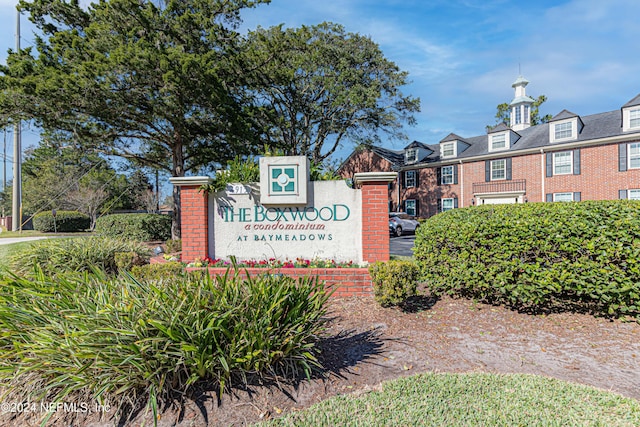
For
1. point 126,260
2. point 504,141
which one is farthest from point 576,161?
point 126,260

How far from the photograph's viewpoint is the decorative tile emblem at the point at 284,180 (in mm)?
5684

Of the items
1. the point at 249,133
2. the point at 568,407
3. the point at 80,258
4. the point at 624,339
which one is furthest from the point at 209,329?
the point at 249,133

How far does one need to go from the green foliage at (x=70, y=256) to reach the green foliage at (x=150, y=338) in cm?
287

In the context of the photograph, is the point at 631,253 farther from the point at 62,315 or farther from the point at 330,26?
the point at 330,26

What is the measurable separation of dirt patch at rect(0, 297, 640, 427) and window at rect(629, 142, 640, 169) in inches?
787

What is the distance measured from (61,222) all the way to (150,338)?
26673 mm

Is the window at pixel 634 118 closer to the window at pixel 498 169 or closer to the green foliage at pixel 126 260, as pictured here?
the window at pixel 498 169

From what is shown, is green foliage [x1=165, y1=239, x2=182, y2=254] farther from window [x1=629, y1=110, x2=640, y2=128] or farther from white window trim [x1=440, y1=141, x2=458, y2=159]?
window [x1=629, y1=110, x2=640, y2=128]

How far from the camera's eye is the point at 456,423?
7.13ft

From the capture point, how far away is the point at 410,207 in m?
27.2

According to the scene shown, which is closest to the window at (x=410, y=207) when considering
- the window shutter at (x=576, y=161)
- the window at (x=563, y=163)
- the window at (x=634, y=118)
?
the window at (x=563, y=163)

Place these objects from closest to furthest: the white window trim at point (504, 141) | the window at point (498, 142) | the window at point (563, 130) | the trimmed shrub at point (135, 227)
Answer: the trimmed shrub at point (135, 227)
the window at point (563, 130)
the white window trim at point (504, 141)
the window at point (498, 142)

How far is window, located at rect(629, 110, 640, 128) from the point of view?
700 inches

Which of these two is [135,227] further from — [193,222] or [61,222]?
[61,222]
